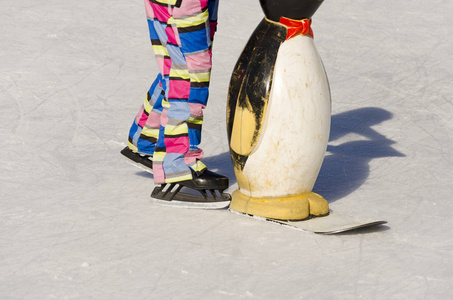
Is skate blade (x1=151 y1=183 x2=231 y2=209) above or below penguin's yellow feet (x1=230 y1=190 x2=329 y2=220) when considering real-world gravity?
below

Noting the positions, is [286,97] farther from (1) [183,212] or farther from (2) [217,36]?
(2) [217,36]

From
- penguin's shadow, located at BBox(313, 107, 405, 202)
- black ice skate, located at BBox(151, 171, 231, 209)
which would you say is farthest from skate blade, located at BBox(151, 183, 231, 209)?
penguin's shadow, located at BBox(313, 107, 405, 202)

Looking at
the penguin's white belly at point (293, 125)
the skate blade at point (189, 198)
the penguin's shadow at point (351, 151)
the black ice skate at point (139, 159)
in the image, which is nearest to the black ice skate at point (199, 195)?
the skate blade at point (189, 198)

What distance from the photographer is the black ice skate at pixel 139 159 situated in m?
4.44

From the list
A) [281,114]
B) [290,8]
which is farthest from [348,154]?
[290,8]

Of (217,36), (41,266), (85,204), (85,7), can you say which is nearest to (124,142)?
(85,204)

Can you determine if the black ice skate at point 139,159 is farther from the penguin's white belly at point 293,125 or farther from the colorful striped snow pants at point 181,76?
the penguin's white belly at point 293,125

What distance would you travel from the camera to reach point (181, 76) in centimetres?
398

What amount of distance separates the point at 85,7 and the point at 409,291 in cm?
465

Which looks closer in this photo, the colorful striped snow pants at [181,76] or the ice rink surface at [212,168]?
the ice rink surface at [212,168]

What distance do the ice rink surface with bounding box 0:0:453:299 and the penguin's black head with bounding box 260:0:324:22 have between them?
951mm

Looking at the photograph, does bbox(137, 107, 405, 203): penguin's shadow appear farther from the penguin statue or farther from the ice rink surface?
the penguin statue

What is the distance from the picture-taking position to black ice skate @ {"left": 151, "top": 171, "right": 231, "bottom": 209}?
13.3 ft

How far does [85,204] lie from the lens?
13.2 feet
